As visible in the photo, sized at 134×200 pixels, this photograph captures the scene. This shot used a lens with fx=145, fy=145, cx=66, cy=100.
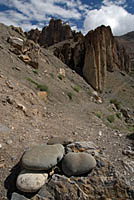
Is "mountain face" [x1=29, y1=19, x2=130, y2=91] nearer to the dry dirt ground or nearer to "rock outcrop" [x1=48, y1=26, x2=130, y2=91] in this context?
"rock outcrop" [x1=48, y1=26, x2=130, y2=91]

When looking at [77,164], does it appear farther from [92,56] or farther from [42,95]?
[92,56]

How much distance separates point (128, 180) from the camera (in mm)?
3488

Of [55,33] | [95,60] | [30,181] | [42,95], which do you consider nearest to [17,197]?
[30,181]

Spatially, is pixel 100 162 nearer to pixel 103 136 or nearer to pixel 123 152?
pixel 123 152

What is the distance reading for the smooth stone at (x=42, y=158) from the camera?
302cm

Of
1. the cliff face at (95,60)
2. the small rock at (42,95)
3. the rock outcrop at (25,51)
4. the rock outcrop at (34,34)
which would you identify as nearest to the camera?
the small rock at (42,95)

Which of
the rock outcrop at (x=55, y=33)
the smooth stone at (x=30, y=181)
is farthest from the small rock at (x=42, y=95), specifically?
the rock outcrop at (x=55, y=33)

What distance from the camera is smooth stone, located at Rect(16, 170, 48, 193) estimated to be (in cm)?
278

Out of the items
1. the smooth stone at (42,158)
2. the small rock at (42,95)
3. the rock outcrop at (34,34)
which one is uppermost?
the rock outcrop at (34,34)

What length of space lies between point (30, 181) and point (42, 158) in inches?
18.9

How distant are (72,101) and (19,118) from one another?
6209 mm

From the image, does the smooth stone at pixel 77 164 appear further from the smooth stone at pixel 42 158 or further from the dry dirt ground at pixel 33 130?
the dry dirt ground at pixel 33 130

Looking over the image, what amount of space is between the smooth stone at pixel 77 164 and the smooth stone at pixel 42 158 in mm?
209

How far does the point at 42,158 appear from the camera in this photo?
313cm
